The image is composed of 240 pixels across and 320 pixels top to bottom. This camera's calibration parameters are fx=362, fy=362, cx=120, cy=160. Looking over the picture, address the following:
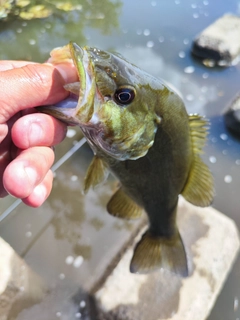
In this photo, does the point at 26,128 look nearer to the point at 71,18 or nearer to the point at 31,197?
the point at 31,197

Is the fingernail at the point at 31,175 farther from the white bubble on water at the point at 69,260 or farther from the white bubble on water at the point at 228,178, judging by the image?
the white bubble on water at the point at 228,178

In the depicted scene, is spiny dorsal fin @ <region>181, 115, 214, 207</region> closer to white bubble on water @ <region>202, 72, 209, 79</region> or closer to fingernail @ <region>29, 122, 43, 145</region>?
fingernail @ <region>29, 122, 43, 145</region>

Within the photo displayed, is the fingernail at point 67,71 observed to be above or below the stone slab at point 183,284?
above

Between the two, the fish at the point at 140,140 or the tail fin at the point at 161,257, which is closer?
the fish at the point at 140,140

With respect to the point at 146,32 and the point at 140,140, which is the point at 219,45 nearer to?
the point at 146,32

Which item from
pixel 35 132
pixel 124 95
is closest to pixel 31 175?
pixel 35 132

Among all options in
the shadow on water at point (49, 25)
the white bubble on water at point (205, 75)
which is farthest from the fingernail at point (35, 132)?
the shadow on water at point (49, 25)

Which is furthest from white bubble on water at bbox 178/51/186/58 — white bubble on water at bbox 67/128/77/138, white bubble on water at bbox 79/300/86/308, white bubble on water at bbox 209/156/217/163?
white bubble on water at bbox 79/300/86/308
